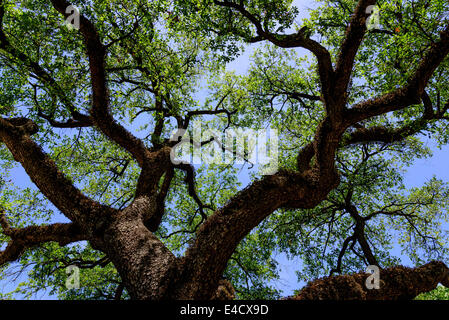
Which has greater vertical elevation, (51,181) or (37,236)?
(51,181)

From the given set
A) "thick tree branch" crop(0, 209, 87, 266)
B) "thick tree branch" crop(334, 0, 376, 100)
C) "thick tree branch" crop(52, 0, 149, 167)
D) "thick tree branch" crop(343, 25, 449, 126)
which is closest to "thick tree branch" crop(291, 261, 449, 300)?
"thick tree branch" crop(343, 25, 449, 126)

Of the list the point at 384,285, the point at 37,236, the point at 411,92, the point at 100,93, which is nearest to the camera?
the point at 384,285

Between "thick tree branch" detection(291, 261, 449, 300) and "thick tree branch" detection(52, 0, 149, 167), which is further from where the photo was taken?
"thick tree branch" detection(52, 0, 149, 167)

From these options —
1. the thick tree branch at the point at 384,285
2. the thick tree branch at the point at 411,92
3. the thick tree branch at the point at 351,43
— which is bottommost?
the thick tree branch at the point at 384,285

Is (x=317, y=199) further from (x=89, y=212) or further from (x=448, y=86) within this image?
(x=448, y=86)

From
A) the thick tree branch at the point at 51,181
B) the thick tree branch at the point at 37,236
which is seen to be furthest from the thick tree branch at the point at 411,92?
the thick tree branch at the point at 37,236

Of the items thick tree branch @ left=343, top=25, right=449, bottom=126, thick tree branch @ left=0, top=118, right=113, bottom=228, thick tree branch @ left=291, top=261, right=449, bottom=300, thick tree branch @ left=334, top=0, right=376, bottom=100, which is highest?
thick tree branch @ left=334, top=0, right=376, bottom=100

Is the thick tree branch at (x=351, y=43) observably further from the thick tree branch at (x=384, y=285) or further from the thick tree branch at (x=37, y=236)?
the thick tree branch at (x=37, y=236)

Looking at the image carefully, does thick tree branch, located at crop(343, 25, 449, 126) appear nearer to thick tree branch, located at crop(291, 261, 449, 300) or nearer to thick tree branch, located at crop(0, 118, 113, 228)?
thick tree branch, located at crop(291, 261, 449, 300)

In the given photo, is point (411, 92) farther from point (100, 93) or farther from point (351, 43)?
point (100, 93)

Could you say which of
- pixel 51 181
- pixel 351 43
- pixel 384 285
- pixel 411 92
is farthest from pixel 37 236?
pixel 411 92

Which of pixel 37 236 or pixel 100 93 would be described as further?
pixel 100 93
